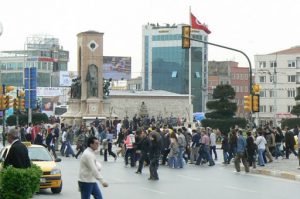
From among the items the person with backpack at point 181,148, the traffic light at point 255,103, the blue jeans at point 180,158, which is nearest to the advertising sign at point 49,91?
the traffic light at point 255,103

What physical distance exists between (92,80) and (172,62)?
85.8 metres

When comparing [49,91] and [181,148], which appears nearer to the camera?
[181,148]

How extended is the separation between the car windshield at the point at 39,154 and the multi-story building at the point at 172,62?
433ft

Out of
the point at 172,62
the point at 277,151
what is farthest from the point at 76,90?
the point at 172,62

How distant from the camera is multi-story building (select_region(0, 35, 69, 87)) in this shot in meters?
168

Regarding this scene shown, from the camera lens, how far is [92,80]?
7281 cm

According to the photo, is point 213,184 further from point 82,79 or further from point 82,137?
point 82,79

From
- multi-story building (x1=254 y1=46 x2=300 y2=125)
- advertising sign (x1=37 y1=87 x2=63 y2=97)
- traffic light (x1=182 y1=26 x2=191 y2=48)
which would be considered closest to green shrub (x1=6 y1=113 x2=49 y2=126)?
traffic light (x1=182 y1=26 x2=191 y2=48)

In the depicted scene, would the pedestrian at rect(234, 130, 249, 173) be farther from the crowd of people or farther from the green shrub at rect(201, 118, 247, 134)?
the green shrub at rect(201, 118, 247, 134)

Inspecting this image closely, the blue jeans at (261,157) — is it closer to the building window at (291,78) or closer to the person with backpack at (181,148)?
the person with backpack at (181,148)

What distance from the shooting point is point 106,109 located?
2926 inches

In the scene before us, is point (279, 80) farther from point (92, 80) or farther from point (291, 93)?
point (92, 80)

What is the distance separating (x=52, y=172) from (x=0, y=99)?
2633cm

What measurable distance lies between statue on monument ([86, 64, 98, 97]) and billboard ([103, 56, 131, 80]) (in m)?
89.7
